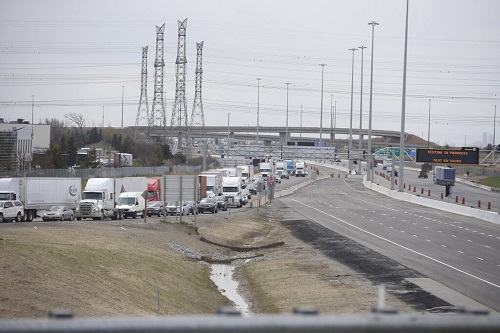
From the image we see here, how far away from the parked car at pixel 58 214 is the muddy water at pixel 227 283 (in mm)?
19955

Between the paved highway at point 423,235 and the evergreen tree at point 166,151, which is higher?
the evergreen tree at point 166,151

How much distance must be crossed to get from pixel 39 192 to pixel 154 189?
15155 mm

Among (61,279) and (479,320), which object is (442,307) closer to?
(61,279)

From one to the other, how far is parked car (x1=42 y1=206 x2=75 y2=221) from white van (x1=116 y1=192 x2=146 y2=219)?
5.64 metres

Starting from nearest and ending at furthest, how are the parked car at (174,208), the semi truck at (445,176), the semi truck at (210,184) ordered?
the parked car at (174,208), the semi truck at (210,184), the semi truck at (445,176)

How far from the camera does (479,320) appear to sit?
269 inches

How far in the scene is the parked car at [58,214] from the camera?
6260 cm

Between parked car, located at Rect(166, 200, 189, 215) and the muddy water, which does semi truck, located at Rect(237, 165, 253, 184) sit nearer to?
parked car, located at Rect(166, 200, 189, 215)

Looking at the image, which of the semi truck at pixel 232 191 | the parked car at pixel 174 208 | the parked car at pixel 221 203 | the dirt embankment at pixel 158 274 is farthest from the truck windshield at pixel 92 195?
the semi truck at pixel 232 191

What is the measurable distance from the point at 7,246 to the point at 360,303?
41.9 feet

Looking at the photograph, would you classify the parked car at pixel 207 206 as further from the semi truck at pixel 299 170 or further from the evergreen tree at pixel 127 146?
the semi truck at pixel 299 170

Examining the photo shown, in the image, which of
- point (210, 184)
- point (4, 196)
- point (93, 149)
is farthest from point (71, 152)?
point (4, 196)

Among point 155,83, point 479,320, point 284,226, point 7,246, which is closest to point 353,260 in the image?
point 7,246

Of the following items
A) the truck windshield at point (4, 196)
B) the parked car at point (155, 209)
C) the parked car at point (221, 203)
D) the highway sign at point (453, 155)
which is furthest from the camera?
the highway sign at point (453, 155)
